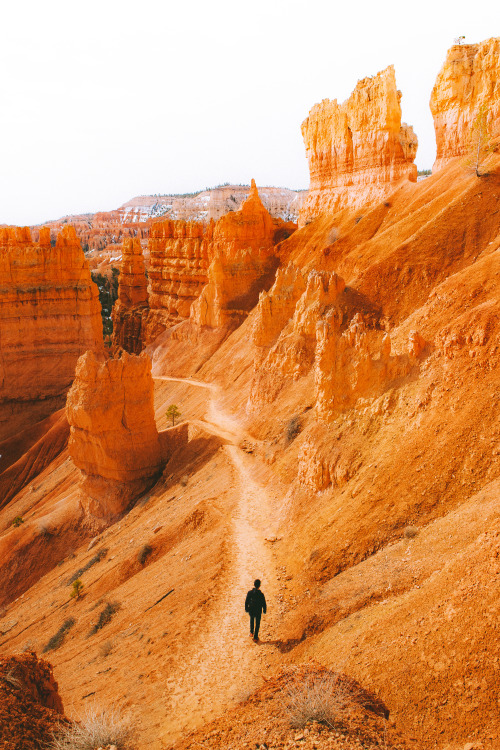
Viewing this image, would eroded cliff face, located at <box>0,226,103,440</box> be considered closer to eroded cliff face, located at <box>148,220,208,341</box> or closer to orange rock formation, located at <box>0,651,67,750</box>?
eroded cliff face, located at <box>148,220,208,341</box>

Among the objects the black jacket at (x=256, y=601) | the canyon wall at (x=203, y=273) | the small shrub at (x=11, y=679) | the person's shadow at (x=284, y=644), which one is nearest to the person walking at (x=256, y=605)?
the black jacket at (x=256, y=601)

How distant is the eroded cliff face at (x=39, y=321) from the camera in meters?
43.9

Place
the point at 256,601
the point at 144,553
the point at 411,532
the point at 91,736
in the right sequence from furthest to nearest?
the point at 144,553
the point at 411,532
the point at 256,601
the point at 91,736

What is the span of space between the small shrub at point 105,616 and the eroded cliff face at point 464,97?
30.4 m

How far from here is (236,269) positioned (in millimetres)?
42719

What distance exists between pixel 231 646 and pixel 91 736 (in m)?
3.90

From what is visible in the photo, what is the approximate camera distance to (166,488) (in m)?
22.2

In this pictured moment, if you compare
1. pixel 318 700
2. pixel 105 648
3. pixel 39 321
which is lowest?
pixel 105 648

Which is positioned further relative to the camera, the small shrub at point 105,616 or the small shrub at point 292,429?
the small shrub at point 292,429

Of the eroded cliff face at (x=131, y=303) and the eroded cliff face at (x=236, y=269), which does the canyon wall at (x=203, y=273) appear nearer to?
the eroded cliff face at (x=236, y=269)

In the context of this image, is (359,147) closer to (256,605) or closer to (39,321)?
(39,321)

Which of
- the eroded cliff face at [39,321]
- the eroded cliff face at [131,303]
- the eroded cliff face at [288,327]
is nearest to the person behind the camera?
the eroded cliff face at [288,327]

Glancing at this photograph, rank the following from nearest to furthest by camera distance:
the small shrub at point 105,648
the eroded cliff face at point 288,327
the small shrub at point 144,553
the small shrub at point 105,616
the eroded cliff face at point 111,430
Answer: the small shrub at point 105,648 → the small shrub at point 105,616 → the small shrub at point 144,553 → the eroded cliff face at point 111,430 → the eroded cliff face at point 288,327

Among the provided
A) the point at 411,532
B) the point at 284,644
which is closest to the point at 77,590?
the point at 284,644
